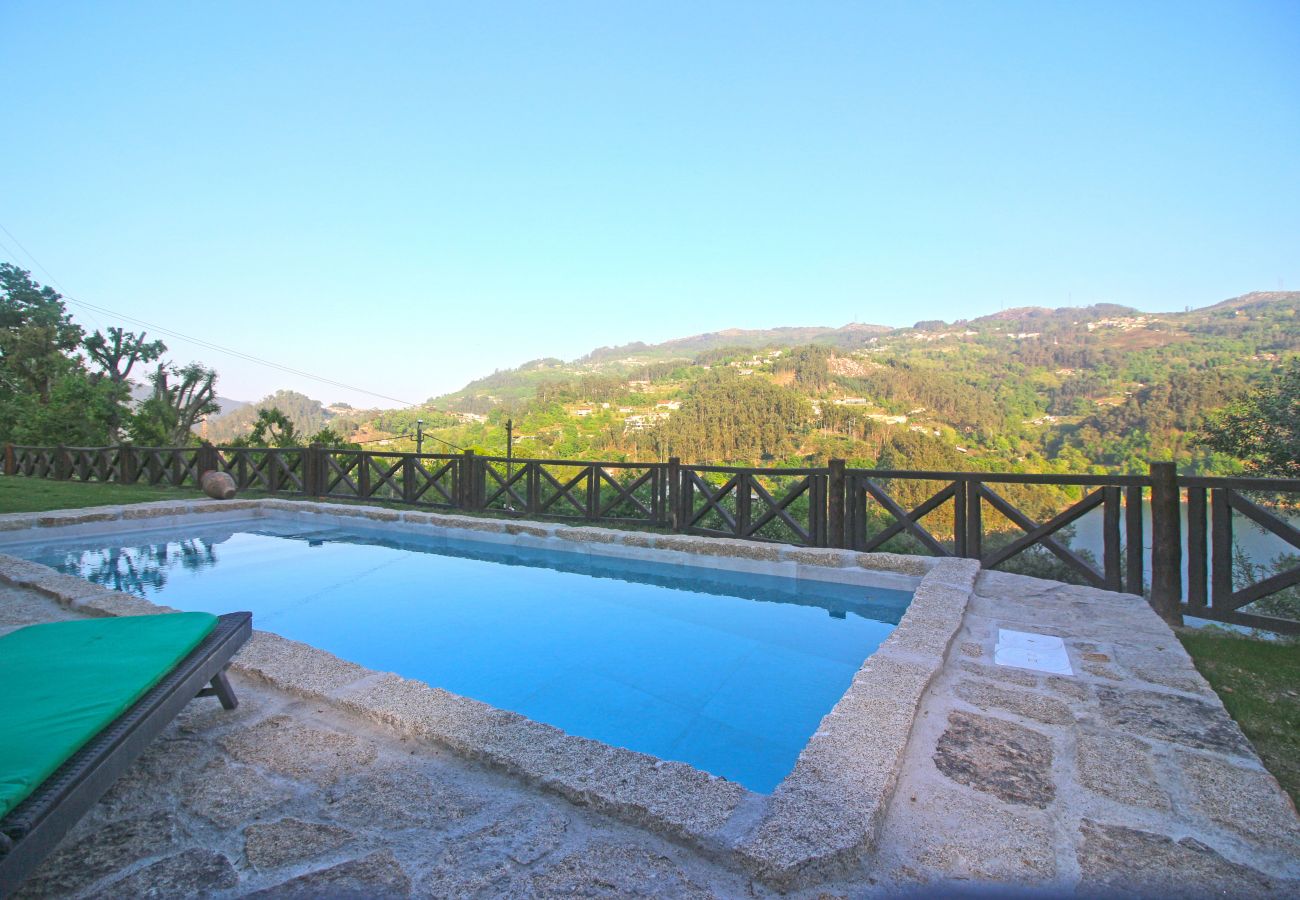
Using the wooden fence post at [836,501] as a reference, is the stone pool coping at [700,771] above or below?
below

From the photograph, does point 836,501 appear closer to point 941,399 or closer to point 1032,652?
point 1032,652

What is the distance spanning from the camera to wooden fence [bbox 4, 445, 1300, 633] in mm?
3904

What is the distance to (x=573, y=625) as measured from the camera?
4.59 metres

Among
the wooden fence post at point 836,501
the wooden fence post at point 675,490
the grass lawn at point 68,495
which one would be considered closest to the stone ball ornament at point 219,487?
the grass lawn at point 68,495

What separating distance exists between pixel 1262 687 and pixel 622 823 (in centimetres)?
296

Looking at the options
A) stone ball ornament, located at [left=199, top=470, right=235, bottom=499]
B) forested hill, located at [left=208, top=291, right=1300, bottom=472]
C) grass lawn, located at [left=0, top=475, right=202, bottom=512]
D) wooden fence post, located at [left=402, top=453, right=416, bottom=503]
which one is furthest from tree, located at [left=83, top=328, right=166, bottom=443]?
wooden fence post, located at [left=402, top=453, right=416, bottom=503]

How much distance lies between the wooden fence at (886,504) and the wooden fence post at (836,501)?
0.01 meters

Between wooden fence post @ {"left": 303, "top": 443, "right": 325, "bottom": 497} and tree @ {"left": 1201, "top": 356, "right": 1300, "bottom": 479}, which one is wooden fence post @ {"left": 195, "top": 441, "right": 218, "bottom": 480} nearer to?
wooden fence post @ {"left": 303, "top": 443, "right": 325, "bottom": 497}

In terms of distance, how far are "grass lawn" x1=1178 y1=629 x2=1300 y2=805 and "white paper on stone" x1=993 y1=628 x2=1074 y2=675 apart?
0.56 m

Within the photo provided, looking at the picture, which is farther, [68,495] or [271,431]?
[271,431]

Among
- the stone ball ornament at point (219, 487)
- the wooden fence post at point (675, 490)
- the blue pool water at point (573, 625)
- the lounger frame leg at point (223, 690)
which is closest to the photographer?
the lounger frame leg at point (223, 690)

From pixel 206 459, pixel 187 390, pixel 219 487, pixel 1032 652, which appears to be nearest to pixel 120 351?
pixel 187 390

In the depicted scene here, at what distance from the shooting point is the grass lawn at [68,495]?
8.81 m

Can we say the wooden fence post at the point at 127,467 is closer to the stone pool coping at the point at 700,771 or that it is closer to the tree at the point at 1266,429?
the stone pool coping at the point at 700,771
